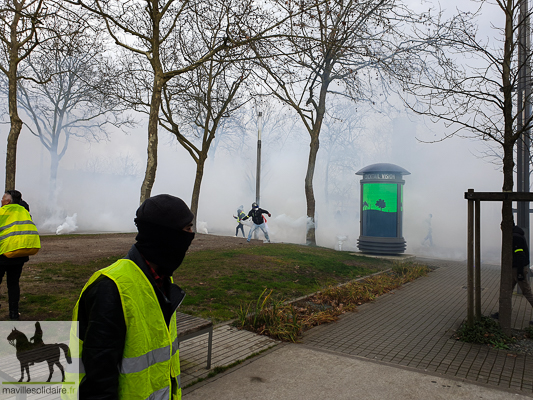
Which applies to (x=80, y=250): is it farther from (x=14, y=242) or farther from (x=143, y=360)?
(x=143, y=360)

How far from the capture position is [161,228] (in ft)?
5.73

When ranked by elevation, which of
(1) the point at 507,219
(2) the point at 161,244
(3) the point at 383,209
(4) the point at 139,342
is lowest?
(4) the point at 139,342

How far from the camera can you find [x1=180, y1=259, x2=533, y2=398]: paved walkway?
4309 mm

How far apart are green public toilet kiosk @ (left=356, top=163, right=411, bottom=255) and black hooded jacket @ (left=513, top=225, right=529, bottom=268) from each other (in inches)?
314

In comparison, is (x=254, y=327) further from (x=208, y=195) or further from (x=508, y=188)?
(x=208, y=195)

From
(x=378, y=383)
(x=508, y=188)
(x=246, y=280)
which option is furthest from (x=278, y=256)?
(x=378, y=383)

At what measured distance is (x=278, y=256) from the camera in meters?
11.6

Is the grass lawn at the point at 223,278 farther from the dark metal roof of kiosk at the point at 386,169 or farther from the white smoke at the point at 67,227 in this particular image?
the white smoke at the point at 67,227

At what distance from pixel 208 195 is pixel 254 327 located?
2989cm

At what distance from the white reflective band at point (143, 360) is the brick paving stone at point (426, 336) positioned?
3.72 meters

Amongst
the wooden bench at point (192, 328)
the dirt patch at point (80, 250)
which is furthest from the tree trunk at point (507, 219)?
the dirt patch at point (80, 250)

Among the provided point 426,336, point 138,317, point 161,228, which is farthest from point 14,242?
point 426,336

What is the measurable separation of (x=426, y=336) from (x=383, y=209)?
357 inches

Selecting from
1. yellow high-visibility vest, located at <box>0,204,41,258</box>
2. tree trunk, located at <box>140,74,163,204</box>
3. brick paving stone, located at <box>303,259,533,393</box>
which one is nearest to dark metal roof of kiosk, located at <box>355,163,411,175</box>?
brick paving stone, located at <box>303,259,533,393</box>
